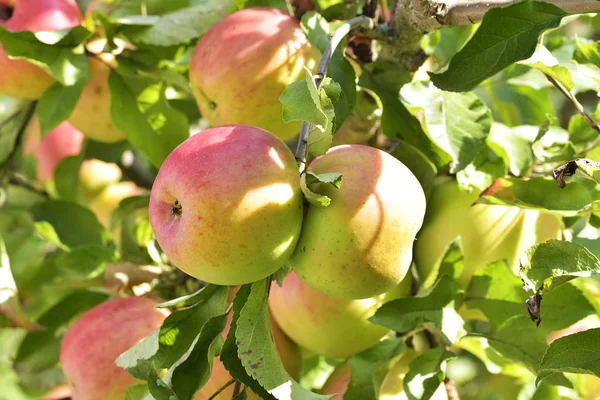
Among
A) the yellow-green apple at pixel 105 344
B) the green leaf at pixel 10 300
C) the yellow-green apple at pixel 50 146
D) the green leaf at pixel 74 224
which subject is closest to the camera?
the yellow-green apple at pixel 105 344

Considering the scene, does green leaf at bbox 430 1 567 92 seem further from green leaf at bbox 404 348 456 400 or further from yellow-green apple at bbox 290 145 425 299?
green leaf at bbox 404 348 456 400

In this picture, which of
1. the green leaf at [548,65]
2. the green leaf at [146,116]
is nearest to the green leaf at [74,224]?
the green leaf at [146,116]

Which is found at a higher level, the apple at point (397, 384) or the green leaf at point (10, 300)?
the apple at point (397, 384)

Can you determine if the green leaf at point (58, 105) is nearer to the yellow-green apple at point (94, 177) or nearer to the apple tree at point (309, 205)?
the apple tree at point (309, 205)

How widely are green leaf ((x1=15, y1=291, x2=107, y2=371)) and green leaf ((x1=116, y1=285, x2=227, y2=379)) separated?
0.51 m

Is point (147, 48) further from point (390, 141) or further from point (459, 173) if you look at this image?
point (459, 173)

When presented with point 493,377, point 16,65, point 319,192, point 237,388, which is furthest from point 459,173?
point 493,377

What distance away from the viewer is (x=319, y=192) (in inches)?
31.9

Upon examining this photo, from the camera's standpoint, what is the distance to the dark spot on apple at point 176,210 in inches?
32.8

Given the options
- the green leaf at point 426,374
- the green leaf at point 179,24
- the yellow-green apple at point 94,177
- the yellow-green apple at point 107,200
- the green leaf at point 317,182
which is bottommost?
the yellow-green apple at point 107,200

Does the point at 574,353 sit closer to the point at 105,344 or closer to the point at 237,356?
the point at 237,356

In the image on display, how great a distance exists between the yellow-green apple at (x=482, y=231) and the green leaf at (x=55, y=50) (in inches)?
24.8

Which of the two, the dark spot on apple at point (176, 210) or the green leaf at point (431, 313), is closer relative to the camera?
the dark spot on apple at point (176, 210)

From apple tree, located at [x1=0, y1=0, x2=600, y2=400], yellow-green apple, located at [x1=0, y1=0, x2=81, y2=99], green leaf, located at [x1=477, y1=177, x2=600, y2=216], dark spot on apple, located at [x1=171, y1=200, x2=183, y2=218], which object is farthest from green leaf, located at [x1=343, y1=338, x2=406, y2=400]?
yellow-green apple, located at [x1=0, y1=0, x2=81, y2=99]
